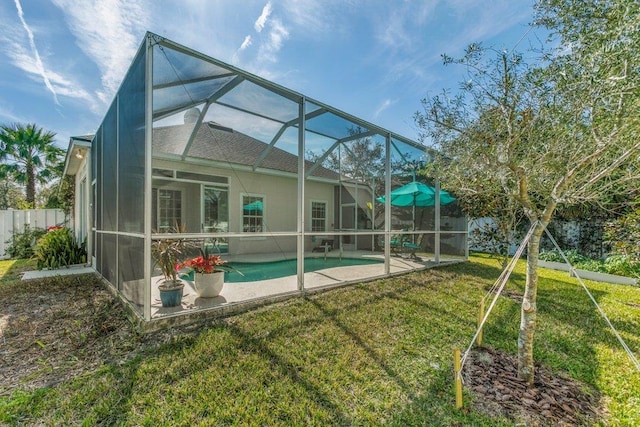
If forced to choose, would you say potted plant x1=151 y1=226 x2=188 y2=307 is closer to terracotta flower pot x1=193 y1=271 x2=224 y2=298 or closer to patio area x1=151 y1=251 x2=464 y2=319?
patio area x1=151 y1=251 x2=464 y2=319

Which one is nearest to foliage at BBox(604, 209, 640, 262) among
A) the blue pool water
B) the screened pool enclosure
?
the screened pool enclosure

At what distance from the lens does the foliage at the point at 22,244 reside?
32.0 ft

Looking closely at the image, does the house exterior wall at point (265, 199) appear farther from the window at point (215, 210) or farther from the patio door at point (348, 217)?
the patio door at point (348, 217)

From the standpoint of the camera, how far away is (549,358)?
10.4ft

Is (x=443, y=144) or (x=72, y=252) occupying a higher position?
(x=443, y=144)

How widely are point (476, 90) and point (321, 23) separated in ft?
15.7

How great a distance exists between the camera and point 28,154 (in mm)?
13375

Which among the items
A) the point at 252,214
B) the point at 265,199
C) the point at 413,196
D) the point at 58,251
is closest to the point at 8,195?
the point at 58,251

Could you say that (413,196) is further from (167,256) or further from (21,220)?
(21,220)

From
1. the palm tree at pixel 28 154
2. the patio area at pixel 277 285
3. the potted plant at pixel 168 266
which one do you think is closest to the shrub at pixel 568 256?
the patio area at pixel 277 285

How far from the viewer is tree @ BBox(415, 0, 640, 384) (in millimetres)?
1965

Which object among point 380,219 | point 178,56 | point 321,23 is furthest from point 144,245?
point 321,23

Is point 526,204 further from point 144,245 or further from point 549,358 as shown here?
point 144,245

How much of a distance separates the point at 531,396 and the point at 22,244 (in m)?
14.6
